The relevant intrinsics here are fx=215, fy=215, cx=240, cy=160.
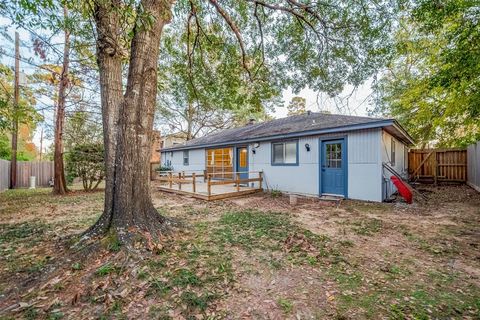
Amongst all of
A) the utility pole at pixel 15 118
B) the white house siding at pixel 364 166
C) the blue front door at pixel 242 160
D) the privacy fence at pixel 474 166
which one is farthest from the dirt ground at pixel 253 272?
the blue front door at pixel 242 160

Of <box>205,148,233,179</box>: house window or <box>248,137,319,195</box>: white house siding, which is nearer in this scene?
<box>248,137,319,195</box>: white house siding

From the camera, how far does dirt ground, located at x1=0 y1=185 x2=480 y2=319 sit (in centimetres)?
218

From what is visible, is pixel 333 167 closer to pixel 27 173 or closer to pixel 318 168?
pixel 318 168

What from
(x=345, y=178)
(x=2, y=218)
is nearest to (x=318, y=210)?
(x=345, y=178)

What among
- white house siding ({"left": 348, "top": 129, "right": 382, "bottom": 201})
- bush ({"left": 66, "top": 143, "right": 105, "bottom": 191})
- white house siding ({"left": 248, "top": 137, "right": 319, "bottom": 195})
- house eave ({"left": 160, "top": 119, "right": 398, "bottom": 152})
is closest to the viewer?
house eave ({"left": 160, "top": 119, "right": 398, "bottom": 152})

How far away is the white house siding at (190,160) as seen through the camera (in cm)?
1394

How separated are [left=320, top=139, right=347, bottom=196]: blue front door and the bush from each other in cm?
1032

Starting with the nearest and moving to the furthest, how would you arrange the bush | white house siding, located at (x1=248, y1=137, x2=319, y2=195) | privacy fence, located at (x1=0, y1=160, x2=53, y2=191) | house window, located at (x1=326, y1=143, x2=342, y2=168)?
house window, located at (x1=326, y1=143, x2=342, y2=168) → white house siding, located at (x1=248, y1=137, x2=319, y2=195) → the bush → privacy fence, located at (x1=0, y1=160, x2=53, y2=191)

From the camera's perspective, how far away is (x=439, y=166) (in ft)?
38.4

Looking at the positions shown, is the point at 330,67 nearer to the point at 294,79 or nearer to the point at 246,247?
the point at 294,79

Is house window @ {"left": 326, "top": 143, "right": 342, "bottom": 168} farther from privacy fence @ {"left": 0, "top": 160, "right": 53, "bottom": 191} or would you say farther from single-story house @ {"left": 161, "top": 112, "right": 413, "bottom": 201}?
privacy fence @ {"left": 0, "top": 160, "right": 53, "bottom": 191}

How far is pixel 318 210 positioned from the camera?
21.1 ft

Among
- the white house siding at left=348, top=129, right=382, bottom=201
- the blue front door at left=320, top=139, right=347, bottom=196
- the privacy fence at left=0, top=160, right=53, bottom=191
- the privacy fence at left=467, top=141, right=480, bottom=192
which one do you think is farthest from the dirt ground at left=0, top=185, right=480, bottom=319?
the privacy fence at left=0, top=160, right=53, bottom=191

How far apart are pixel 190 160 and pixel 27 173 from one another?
9.36m
